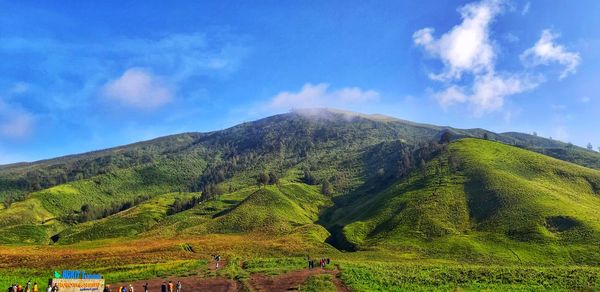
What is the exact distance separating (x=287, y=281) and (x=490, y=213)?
3609 inches

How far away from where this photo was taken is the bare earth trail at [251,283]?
5478 centimetres

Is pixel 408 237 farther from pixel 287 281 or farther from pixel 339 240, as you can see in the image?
pixel 287 281

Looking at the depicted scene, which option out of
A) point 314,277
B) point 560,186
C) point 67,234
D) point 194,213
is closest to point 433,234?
point 560,186

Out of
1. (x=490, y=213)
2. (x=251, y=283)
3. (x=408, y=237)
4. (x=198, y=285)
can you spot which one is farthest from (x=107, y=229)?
(x=251, y=283)

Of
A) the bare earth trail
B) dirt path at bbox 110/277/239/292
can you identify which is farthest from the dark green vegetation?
dirt path at bbox 110/277/239/292

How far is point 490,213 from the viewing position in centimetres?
13150

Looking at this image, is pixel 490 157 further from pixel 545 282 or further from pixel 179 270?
pixel 179 270

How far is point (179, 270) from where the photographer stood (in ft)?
239

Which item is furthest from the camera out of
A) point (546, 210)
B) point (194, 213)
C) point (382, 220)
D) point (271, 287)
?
point (194, 213)

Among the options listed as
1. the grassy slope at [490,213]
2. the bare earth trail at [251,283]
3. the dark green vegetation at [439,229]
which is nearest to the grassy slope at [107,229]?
the dark green vegetation at [439,229]

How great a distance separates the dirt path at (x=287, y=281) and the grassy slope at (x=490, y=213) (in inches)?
1954

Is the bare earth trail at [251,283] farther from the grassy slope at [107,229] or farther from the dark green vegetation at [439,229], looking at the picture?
the grassy slope at [107,229]

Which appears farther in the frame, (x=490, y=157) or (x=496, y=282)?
(x=490, y=157)

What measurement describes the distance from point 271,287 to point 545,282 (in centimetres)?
3652
